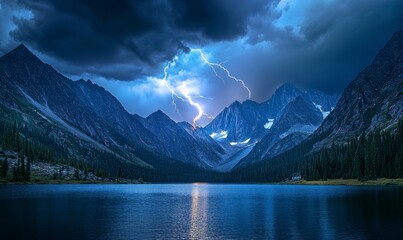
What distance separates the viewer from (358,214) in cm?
7312

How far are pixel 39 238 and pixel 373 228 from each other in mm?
50222

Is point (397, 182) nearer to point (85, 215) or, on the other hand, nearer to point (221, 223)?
point (221, 223)

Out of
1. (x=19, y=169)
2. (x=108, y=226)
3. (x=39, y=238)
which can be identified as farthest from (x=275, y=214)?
(x=19, y=169)

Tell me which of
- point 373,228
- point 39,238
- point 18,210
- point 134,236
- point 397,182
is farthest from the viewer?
point 397,182

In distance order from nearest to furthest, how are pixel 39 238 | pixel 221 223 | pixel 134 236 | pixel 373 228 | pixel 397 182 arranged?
pixel 39 238
pixel 134 236
pixel 373 228
pixel 221 223
pixel 397 182

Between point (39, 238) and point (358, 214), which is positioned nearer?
point (39, 238)

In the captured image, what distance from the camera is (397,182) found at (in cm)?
17062

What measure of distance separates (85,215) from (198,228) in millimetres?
27651

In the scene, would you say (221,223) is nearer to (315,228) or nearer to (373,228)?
(315,228)

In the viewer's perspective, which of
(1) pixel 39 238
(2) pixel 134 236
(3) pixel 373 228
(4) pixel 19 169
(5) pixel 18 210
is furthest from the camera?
(4) pixel 19 169

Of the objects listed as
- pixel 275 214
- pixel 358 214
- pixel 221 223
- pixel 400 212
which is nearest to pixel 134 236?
pixel 221 223

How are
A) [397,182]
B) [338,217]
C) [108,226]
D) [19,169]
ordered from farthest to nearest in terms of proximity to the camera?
[19,169], [397,182], [338,217], [108,226]

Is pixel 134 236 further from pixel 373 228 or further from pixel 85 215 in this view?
pixel 373 228

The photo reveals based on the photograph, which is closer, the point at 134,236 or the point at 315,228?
the point at 134,236
